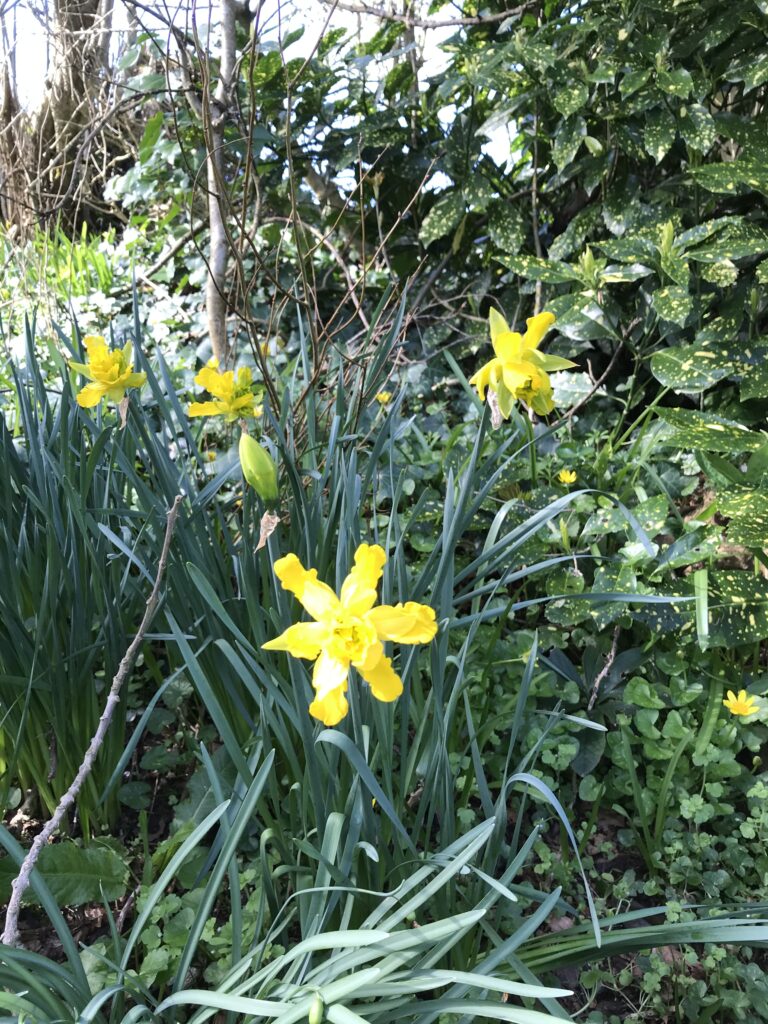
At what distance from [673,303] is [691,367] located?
17 cm

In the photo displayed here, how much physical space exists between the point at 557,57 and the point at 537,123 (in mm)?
245

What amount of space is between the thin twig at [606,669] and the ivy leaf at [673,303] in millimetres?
805

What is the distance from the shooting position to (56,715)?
47.3 inches

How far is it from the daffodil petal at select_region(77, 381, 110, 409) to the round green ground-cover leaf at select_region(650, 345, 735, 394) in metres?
1.32

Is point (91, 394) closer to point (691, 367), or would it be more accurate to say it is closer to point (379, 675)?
point (379, 675)

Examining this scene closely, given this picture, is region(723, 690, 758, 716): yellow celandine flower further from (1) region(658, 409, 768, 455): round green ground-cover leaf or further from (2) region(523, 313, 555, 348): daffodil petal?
(2) region(523, 313, 555, 348): daffodil petal

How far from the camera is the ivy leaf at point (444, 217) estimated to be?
2377mm

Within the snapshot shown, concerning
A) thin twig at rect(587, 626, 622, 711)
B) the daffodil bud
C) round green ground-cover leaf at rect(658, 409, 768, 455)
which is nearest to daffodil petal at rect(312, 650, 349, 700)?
the daffodil bud

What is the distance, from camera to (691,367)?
183 cm

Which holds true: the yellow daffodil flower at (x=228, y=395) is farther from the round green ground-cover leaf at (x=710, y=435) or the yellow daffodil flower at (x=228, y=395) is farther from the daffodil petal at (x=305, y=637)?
the round green ground-cover leaf at (x=710, y=435)

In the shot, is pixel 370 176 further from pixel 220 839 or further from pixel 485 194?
pixel 220 839

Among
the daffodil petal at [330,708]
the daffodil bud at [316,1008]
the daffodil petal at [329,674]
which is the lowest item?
the daffodil bud at [316,1008]

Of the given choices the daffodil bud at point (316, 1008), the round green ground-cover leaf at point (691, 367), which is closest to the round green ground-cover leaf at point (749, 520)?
the round green ground-cover leaf at point (691, 367)

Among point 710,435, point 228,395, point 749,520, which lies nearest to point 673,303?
point 710,435
